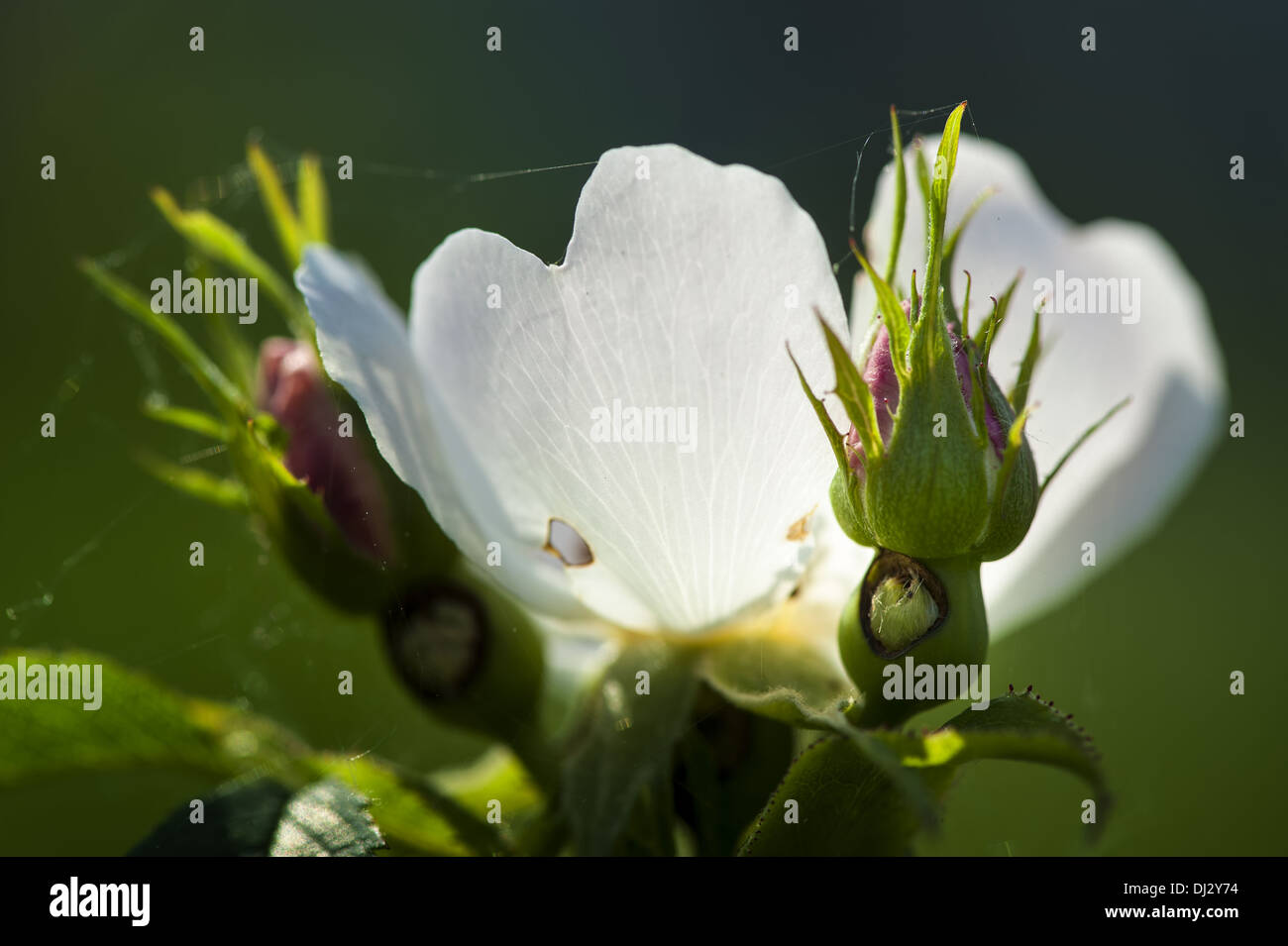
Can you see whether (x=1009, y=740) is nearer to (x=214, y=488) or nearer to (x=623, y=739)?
(x=623, y=739)

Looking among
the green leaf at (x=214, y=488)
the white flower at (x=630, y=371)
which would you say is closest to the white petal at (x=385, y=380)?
the white flower at (x=630, y=371)

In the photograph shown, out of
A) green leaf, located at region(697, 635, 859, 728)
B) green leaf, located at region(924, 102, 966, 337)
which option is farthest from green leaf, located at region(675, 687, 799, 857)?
green leaf, located at region(924, 102, 966, 337)

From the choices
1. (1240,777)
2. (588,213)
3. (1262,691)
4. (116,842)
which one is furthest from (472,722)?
(1262,691)

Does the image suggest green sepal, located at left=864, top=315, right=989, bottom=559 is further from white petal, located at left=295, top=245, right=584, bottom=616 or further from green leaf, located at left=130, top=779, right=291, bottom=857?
green leaf, located at left=130, top=779, right=291, bottom=857

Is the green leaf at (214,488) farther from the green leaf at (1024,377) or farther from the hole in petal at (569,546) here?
the green leaf at (1024,377)

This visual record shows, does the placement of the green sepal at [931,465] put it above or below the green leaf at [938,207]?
below

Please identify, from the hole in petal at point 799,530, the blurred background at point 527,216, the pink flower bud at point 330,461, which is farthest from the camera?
the blurred background at point 527,216
